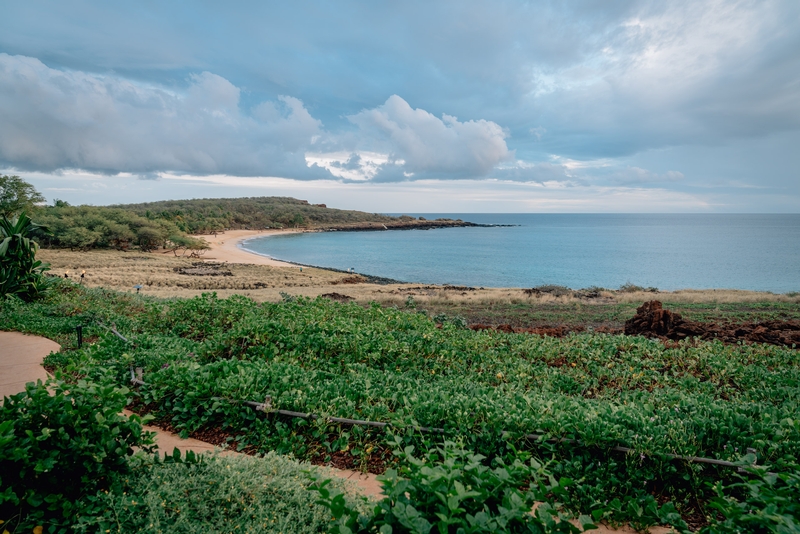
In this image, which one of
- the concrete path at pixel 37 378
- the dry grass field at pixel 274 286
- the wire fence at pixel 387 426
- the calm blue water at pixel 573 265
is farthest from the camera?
the calm blue water at pixel 573 265

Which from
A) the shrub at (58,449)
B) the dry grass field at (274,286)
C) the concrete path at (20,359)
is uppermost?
the shrub at (58,449)

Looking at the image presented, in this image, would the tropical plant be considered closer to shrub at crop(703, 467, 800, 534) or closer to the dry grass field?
the dry grass field

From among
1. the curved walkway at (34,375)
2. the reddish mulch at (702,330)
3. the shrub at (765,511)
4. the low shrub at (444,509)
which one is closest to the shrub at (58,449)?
the curved walkway at (34,375)

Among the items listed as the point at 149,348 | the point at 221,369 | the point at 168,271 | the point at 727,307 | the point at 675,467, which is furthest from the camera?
the point at 168,271

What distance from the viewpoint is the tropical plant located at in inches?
431

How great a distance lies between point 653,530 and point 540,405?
144cm

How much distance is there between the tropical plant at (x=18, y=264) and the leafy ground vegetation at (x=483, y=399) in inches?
72.8

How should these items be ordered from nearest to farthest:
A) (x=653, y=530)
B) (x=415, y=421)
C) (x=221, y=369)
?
(x=653, y=530) < (x=415, y=421) < (x=221, y=369)

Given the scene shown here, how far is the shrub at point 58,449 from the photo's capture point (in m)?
2.88

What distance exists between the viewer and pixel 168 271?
36.2 m

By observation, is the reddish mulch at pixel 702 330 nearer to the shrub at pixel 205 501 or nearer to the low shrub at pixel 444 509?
the low shrub at pixel 444 509

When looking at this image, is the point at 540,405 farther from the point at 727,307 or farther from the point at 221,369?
the point at 727,307

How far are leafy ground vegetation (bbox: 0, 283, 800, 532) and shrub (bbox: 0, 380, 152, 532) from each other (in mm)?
961

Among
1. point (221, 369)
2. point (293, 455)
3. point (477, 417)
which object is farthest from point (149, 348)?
point (477, 417)
